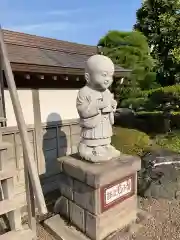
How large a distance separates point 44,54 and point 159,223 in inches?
181

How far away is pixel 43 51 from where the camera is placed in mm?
6203

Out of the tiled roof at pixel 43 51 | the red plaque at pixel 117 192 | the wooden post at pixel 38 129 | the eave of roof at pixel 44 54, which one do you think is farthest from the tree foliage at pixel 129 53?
the red plaque at pixel 117 192

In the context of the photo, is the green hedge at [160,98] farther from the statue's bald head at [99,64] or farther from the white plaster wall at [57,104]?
the statue's bald head at [99,64]

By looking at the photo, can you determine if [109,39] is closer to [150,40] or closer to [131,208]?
[150,40]

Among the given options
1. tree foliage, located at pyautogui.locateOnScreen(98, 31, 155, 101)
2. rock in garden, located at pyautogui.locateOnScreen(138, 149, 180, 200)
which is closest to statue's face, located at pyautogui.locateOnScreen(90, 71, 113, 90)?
rock in garden, located at pyautogui.locateOnScreen(138, 149, 180, 200)

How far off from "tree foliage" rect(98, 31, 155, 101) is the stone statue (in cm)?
915

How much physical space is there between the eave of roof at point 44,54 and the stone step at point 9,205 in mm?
2500

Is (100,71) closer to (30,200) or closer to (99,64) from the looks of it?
(99,64)

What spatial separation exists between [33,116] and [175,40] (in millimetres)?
14361

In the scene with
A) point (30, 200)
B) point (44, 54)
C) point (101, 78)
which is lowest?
point (30, 200)

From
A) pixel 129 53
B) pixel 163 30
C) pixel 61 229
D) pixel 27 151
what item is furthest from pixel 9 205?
pixel 163 30

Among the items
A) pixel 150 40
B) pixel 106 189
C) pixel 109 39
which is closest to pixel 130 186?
pixel 106 189

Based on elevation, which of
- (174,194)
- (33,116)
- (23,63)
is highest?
(23,63)

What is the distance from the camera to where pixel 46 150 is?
5.60m
